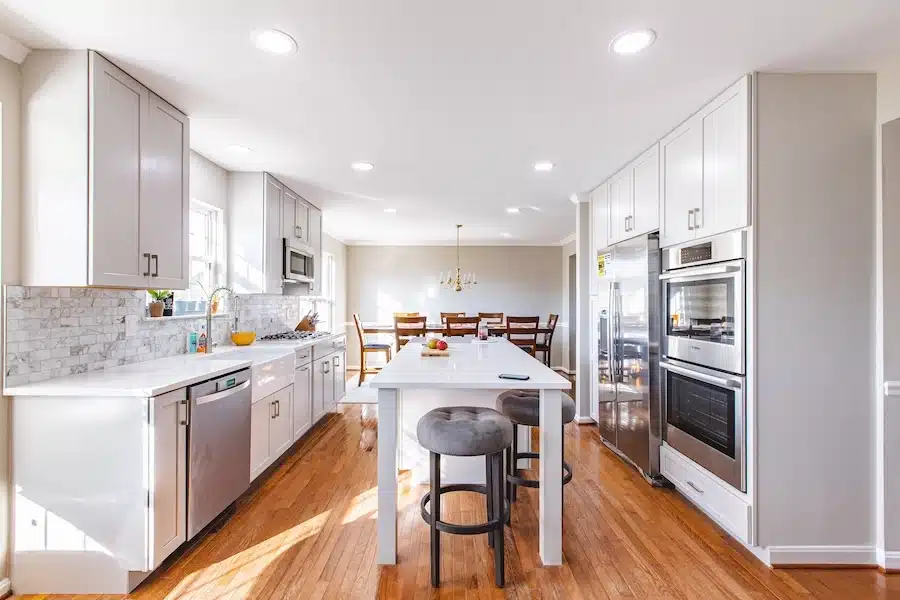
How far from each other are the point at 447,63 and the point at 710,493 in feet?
8.56

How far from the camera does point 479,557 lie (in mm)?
2254

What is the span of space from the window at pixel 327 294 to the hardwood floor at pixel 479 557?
446 cm

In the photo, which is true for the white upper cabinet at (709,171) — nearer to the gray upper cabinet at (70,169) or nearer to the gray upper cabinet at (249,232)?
the gray upper cabinet at (70,169)

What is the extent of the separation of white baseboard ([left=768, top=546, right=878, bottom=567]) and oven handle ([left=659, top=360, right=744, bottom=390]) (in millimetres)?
779

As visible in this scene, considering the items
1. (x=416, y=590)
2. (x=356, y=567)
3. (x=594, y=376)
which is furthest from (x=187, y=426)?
(x=594, y=376)

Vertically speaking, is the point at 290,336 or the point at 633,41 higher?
the point at 633,41

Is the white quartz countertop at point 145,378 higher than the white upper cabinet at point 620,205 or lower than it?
lower

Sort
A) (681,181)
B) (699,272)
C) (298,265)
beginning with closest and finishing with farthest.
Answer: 1. (699,272)
2. (681,181)
3. (298,265)

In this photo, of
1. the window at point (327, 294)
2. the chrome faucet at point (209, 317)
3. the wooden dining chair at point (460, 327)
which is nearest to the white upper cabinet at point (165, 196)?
the chrome faucet at point (209, 317)

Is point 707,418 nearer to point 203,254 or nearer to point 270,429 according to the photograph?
point 270,429

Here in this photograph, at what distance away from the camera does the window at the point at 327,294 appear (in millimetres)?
7391

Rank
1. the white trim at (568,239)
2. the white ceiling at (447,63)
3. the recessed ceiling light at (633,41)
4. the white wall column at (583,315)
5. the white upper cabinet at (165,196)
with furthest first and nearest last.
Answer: the white trim at (568,239), the white wall column at (583,315), the white upper cabinet at (165,196), the recessed ceiling light at (633,41), the white ceiling at (447,63)

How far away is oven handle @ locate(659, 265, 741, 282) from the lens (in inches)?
92.8

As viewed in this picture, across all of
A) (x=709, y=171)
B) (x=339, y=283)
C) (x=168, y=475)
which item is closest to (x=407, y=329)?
(x=339, y=283)
